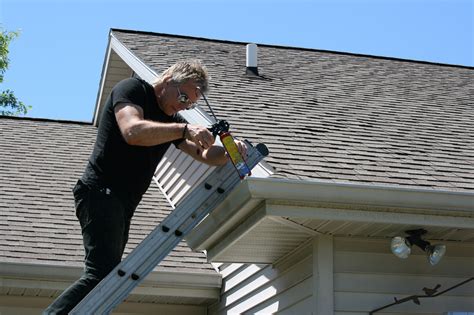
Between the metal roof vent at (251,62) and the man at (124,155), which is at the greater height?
the metal roof vent at (251,62)

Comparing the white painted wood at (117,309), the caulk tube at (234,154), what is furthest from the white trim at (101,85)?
the caulk tube at (234,154)

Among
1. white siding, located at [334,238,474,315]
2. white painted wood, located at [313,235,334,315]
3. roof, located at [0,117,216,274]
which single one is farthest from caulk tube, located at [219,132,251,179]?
roof, located at [0,117,216,274]

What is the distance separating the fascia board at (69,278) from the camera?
7422 millimetres

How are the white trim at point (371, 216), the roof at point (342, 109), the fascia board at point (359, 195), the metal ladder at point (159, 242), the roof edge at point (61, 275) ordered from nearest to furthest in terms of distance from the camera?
the metal ladder at point (159, 242) → the fascia board at point (359, 195) → the white trim at point (371, 216) → the roof at point (342, 109) → the roof edge at point (61, 275)

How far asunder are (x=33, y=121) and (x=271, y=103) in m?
5.22

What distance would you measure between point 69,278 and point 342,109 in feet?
9.39

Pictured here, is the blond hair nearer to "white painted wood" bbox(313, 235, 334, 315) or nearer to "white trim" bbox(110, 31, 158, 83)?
"white painted wood" bbox(313, 235, 334, 315)

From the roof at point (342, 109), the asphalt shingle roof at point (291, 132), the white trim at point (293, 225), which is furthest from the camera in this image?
the asphalt shingle roof at point (291, 132)

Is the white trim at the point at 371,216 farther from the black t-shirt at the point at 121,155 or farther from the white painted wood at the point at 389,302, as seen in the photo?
the black t-shirt at the point at 121,155

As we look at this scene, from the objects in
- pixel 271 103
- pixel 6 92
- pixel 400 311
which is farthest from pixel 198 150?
pixel 6 92

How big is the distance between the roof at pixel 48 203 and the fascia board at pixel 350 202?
2.26m

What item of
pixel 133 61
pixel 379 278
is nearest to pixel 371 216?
pixel 379 278

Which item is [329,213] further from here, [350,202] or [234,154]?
[234,154]

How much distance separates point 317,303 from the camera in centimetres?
606
